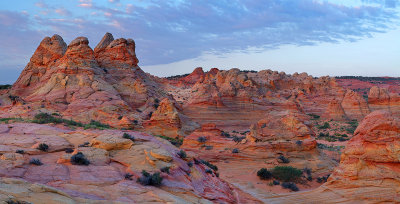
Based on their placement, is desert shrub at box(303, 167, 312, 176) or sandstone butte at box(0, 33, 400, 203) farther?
desert shrub at box(303, 167, 312, 176)

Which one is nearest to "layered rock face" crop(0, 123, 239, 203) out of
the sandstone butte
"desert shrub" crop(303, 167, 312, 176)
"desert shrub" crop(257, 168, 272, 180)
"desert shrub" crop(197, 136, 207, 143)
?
the sandstone butte

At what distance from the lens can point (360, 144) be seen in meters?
11.6

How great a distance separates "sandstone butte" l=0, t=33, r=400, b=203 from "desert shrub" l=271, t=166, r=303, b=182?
2.79 feet

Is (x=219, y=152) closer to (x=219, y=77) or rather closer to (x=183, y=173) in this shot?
(x=183, y=173)

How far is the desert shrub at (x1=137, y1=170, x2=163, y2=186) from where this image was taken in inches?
365

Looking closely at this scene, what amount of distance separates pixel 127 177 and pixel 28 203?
4.22 m

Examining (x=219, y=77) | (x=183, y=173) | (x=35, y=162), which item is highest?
(x=219, y=77)

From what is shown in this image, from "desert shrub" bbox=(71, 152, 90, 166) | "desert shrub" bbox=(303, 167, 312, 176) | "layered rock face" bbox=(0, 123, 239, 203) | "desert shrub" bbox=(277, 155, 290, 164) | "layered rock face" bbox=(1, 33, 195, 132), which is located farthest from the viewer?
"layered rock face" bbox=(1, 33, 195, 132)

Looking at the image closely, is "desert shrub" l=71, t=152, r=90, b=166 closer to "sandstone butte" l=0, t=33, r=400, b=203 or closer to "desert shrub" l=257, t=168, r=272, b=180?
"sandstone butte" l=0, t=33, r=400, b=203

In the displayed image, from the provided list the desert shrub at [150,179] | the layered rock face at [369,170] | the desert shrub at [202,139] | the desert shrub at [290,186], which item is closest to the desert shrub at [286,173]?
the desert shrub at [290,186]

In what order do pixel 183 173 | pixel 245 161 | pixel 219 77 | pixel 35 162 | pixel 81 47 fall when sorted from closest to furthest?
1. pixel 35 162
2. pixel 183 173
3. pixel 245 161
4. pixel 81 47
5. pixel 219 77

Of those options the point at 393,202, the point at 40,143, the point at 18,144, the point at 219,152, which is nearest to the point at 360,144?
the point at 393,202

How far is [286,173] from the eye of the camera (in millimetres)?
17188

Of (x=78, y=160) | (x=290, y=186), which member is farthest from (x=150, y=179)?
(x=290, y=186)
